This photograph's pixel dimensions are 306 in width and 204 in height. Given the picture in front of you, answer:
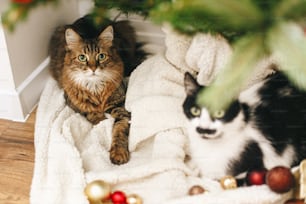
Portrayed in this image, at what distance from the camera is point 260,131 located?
3.61 feet

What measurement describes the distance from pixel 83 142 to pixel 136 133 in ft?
0.69

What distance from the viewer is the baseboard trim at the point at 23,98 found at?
148 cm

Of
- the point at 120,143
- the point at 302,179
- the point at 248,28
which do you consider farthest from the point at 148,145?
the point at 248,28

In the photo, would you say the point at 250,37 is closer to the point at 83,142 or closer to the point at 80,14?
the point at 83,142

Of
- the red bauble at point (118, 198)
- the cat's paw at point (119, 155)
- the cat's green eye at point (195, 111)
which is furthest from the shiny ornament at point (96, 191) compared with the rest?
the cat's green eye at point (195, 111)

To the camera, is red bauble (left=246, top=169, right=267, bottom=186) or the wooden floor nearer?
red bauble (left=246, top=169, right=267, bottom=186)

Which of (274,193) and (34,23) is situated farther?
(34,23)

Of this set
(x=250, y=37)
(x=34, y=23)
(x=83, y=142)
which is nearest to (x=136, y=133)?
(x=83, y=142)

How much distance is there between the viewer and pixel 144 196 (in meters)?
1.16

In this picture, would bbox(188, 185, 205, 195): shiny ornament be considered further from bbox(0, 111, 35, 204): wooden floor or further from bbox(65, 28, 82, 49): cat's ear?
bbox(65, 28, 82, 49): cat's ear

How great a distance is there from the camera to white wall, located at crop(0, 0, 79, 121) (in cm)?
141

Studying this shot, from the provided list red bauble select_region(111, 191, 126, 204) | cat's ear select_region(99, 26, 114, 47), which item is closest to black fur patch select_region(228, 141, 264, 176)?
red bauble select_region(111, 191, 126, 204)

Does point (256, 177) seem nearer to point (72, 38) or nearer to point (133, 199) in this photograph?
point (133, 199)

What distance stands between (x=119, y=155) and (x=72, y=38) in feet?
1.40
